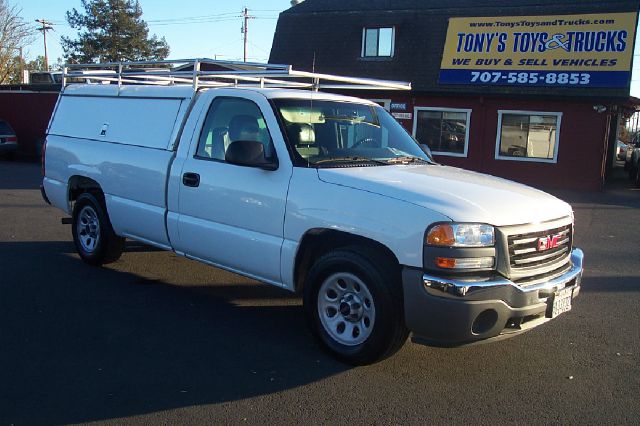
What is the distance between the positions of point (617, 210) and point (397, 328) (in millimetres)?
12245

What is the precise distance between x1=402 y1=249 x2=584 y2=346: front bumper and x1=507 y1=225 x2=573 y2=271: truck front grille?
18 centimetres

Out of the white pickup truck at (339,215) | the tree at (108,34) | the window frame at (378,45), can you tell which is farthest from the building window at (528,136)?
the tree at (108,34)

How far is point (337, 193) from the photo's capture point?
448 centimetres

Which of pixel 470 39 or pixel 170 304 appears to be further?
Answer: pixel 470 39

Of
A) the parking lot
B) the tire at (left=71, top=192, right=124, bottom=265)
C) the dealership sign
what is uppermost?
the dealership sign

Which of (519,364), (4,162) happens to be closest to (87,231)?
(519,364)

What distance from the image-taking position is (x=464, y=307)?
12.7ft

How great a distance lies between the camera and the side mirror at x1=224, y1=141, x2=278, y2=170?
482cm

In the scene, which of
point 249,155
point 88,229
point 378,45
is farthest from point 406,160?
point 378,45

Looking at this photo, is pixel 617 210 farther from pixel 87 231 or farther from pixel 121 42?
pixel 121 42

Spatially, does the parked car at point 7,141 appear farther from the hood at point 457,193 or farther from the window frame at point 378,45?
the hood at point 457,193

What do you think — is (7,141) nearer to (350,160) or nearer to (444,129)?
(444,129)

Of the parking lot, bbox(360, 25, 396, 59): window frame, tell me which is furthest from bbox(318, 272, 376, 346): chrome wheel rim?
bbox(360, 25, 396, 59): window frame

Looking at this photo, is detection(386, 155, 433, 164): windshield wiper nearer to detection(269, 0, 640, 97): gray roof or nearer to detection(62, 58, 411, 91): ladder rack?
detection(62, 58, 411, 91): ladder rack
